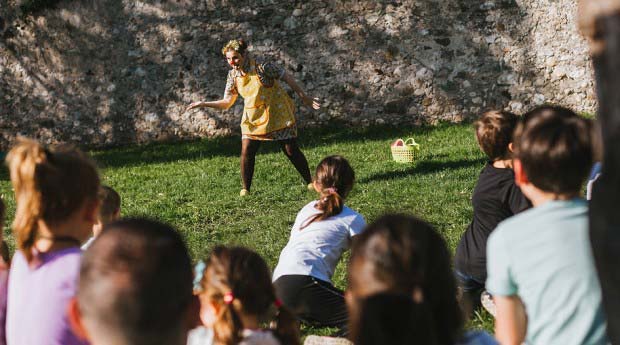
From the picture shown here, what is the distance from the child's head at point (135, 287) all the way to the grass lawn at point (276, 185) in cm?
242

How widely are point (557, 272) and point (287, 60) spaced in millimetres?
10213

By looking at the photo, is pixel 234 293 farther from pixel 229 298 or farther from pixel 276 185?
pixel 276 185

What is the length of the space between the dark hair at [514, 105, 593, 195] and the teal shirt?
7cm

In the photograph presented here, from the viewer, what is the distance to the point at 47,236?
102 inches

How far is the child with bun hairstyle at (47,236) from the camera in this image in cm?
248

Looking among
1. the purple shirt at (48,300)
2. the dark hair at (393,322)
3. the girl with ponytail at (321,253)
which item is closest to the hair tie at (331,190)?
the girl with ponytail at (321,253)

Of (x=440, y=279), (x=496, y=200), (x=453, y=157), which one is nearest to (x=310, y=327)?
(x=496, y=200)

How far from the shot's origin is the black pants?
4.07 m

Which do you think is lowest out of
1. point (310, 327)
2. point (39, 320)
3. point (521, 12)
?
point (310, 327)

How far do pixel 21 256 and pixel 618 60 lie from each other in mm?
2048

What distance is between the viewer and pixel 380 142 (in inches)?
415

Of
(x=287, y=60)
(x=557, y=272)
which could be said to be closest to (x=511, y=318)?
(x=557, y=272)

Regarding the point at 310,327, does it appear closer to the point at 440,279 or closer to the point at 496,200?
the point at 496,200

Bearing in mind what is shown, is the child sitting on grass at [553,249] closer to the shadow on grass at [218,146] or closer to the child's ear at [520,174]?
the child's ear at [520,174]
